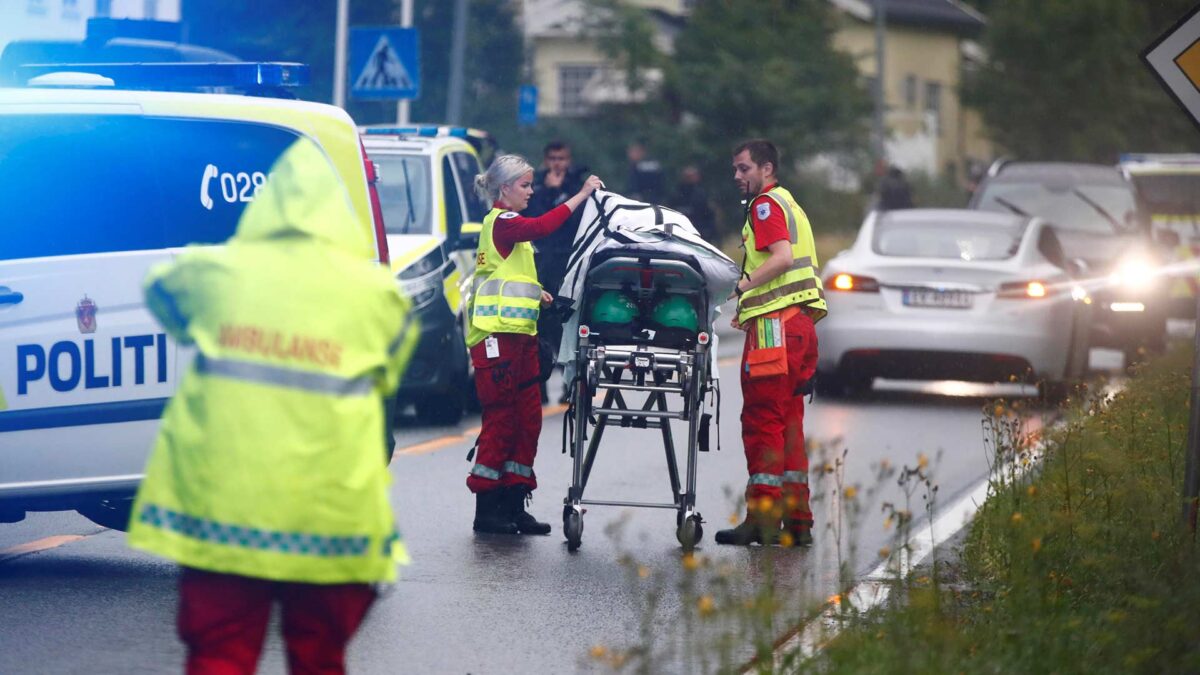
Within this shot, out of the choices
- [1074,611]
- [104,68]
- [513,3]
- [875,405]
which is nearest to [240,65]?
[104,68]

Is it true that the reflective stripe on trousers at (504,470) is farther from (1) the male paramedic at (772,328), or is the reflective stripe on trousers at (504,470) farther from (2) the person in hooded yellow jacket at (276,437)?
(2) the person in hooded yellow jacket at (276,437)

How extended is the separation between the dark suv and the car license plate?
1.63m

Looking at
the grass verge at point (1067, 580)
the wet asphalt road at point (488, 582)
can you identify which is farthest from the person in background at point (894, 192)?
the grass verge at point (1067, 580)

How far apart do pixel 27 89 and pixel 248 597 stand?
424 cm

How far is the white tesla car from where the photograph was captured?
16172 mm

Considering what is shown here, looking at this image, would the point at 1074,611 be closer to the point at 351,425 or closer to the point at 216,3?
the point at 351,425

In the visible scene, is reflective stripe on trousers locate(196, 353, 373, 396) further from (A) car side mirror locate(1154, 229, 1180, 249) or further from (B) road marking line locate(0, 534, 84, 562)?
(A) car side mirror locate(1154, 229, 1180, 249)

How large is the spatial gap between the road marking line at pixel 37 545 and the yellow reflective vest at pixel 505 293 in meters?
1.94

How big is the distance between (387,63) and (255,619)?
687 inches

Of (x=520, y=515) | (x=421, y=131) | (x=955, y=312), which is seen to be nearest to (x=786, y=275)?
(x=520, y=515)

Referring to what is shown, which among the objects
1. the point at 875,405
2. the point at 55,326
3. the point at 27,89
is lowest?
the point at 875,405

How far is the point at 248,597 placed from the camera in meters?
4.57

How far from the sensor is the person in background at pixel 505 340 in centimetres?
973

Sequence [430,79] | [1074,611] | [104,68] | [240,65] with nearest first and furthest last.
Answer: [1074,611], [240,65], [104,68], [430,79]
